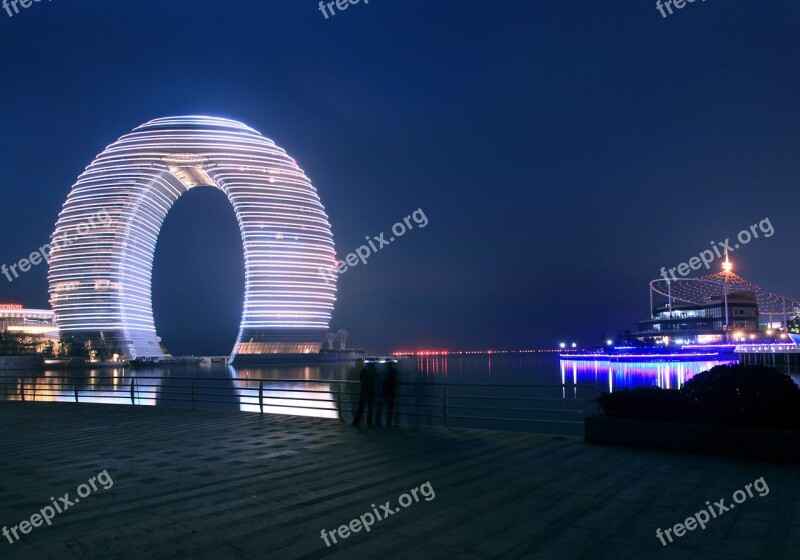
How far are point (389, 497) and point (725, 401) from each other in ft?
17.0

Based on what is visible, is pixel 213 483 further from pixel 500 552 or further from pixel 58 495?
pixel 500 552

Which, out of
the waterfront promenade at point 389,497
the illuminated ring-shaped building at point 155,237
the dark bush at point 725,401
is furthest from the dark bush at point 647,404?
the illuminated ring-shaped building at point 155,237

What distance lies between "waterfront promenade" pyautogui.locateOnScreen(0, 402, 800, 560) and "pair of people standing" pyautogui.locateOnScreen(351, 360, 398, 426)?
1066mm

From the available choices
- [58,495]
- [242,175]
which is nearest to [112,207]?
[242,175]

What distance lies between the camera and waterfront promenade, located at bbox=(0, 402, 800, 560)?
5141mm

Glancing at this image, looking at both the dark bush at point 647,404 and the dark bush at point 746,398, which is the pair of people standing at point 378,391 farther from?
the dark bush at point 746,398

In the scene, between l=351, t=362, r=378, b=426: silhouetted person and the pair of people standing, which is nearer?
the pair of people standing

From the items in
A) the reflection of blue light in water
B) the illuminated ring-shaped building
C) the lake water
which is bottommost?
the reflection of blue light in water

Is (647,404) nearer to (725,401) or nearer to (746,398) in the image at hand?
(725,401)

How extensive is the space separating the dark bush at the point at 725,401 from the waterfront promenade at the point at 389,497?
2.30ft

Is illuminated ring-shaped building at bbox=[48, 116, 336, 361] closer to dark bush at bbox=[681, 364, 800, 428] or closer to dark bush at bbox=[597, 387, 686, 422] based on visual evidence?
dark bush at bbox=[597, 387, 686, 422]

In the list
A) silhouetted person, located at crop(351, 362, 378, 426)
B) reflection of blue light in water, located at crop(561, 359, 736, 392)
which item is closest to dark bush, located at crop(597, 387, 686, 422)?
silhouetted person, located at crop(351, 362, 378, 426)

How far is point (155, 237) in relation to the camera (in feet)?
361

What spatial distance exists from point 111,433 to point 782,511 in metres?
11.4
